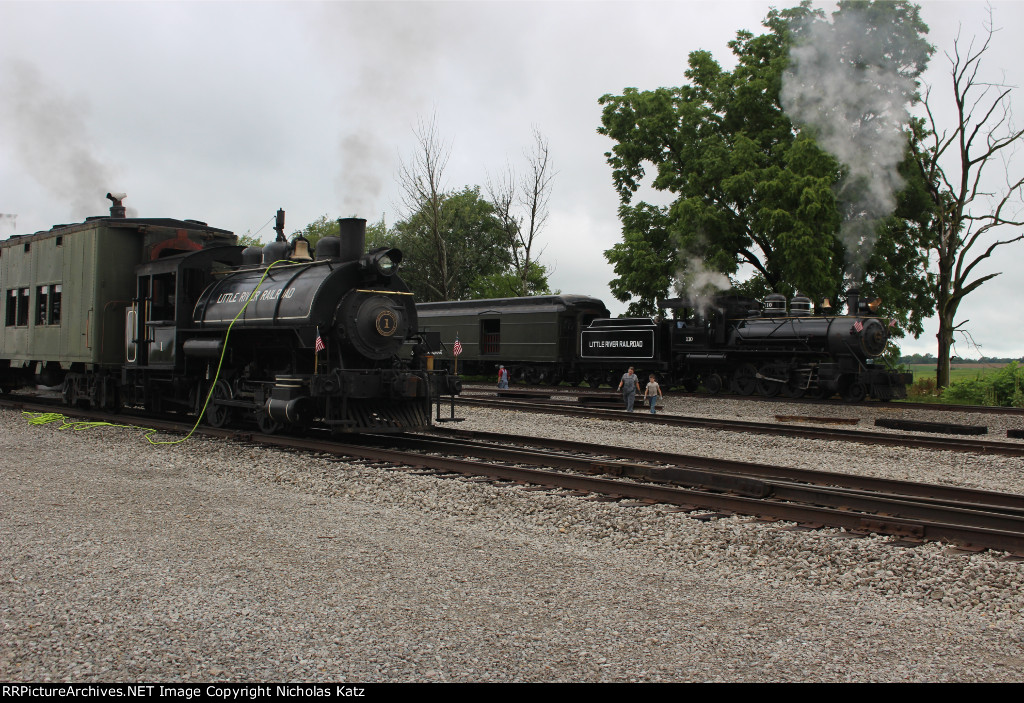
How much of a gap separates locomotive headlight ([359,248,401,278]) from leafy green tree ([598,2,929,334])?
1664 centimetres

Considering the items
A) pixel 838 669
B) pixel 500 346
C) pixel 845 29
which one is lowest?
pixel 838 669

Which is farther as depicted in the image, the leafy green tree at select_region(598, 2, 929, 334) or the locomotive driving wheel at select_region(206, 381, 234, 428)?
the leafy green tree at select_region(598, 2, 929, 334)

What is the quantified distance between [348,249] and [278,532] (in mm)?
6094

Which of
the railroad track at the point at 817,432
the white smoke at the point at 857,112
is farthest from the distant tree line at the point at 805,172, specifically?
the railroad track at the point at 817,432

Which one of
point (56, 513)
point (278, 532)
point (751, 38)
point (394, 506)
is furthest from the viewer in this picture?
point (751, 38)

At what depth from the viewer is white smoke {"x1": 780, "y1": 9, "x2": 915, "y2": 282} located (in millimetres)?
25219

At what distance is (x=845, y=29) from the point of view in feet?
84.3

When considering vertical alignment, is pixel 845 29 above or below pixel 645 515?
above

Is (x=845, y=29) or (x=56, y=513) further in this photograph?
(x=845, y=29)

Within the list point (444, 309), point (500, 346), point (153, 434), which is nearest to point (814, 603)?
point (153, 434)

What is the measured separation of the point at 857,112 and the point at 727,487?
21665 millimetres

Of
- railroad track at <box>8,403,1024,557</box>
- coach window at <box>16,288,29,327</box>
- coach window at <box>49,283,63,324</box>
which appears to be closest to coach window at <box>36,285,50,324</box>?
coach window at <box>49,283,63,324</box>

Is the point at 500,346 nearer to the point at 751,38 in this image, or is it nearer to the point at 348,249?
the point at 751,38

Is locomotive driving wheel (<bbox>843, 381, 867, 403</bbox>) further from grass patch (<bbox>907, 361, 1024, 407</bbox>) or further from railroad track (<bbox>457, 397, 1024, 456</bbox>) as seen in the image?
railroad track (<bbox>457, 397, 1024, 456</bbox>)
